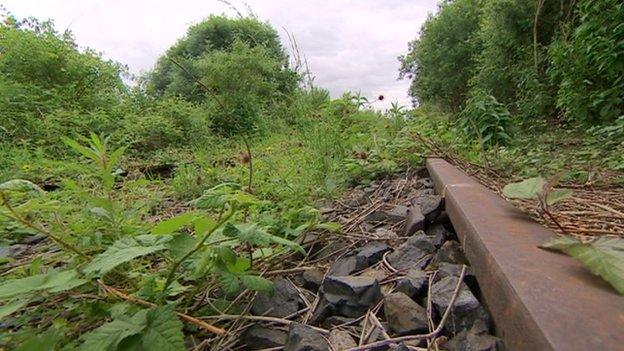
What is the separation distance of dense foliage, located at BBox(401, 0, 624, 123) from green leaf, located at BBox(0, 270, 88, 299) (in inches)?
176

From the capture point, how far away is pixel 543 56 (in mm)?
6434

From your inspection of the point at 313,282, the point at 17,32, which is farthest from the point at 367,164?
the point at 17,32

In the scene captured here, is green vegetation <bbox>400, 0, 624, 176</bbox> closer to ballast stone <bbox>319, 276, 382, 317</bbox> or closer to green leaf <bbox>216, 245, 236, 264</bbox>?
ballast stone <bbox>319, 276, 382, 317</bbox>

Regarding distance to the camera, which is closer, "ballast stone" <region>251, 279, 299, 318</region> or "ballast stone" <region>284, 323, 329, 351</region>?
"ballast stone" <region>284, 323, 329, 351</region>

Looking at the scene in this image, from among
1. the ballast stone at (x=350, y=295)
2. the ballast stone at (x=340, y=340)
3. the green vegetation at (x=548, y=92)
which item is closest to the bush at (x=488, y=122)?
the green vegetation at (x=548, y=92)

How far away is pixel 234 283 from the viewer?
0.75 meters

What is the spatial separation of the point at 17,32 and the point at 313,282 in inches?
336

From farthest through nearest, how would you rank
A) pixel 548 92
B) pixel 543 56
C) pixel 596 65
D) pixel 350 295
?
pixel 543 56, pixel 548 92, pixel 596 65, pixel 350 295

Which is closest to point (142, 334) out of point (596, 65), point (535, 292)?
point (535, 292)

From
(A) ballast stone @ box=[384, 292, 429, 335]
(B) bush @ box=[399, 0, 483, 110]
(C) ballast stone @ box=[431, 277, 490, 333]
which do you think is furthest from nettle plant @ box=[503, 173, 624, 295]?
(B) bush @ box=[399, 0, 483, 110]

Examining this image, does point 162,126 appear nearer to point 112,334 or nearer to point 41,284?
point 41,284

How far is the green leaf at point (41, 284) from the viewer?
61 centimetres

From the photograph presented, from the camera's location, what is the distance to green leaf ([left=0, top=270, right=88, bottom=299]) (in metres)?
0.61

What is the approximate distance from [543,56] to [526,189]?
22.6ft
